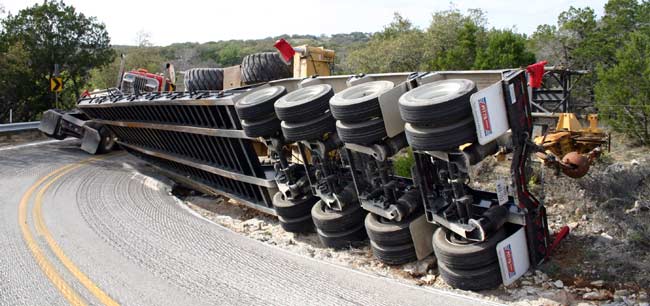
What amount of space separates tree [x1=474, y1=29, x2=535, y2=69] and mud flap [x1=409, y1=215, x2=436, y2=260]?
1877 cm

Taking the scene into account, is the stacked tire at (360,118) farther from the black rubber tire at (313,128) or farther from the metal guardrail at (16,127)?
the metal guardrail at (16,127)

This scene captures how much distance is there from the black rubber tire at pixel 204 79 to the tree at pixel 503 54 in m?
14.3

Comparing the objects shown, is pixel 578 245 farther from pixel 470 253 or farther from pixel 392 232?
pixel 392 232

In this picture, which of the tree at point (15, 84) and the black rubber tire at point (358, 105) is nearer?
the black rubber tire at point (358, 105)

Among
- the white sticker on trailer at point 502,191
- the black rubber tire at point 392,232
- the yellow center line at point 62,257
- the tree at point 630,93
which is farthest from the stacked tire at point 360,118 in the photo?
the tree at point 630,93

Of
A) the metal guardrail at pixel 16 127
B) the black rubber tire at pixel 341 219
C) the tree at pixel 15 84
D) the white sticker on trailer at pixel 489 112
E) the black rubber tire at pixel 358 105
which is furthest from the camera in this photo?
the tree at pixel 15 84

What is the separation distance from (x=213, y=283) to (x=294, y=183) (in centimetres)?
236

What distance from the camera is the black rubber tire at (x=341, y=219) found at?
23.1 ft

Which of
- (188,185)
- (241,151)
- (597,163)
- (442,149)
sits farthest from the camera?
(188,185)

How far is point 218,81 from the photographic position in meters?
13.4

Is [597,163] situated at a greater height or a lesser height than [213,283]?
lesser

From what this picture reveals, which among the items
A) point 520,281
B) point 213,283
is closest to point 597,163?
point 520,281

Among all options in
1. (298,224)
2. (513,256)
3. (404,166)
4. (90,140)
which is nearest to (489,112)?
(513,256)

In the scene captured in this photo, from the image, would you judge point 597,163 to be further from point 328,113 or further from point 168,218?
point 168,218
